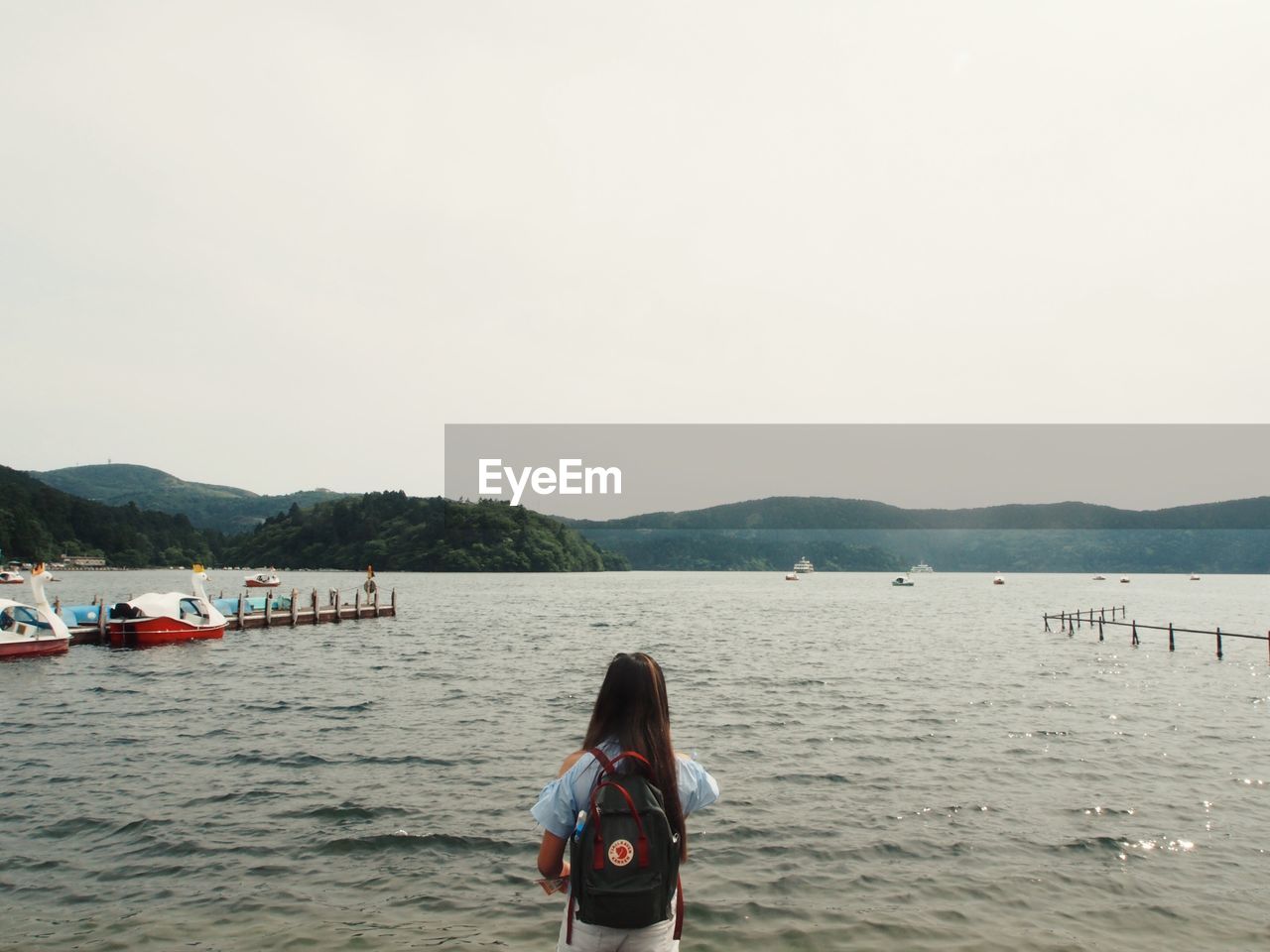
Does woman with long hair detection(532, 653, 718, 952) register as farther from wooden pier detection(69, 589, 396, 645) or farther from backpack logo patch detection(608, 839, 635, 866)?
wooden pier detection(69, 589, 396, 645)

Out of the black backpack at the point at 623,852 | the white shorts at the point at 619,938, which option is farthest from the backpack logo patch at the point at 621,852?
the white shorts at the point at 619,938

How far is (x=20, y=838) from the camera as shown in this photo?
43.8 feet

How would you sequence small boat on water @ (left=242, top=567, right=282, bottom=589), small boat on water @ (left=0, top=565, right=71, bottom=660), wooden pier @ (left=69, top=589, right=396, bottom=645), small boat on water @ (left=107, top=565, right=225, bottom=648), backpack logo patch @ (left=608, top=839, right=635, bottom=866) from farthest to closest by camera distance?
1. small boat on water @ (left=242, top=567, right=282, bottom=589)
2. wooden pier @ (left=69, top=589, right=396, bottom=645)
3. small boat on water @ (left=107, top=565, right=225, bottom=648)
4. small boat on water @ (left=0, top=565, right=71, bottom=660)
5. backpack logo patch @ (left=608, top=839, right=635, bottom=866)

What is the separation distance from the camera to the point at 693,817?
1525 centimetres

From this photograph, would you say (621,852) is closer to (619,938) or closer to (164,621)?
(619,938)

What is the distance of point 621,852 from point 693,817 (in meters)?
11.5

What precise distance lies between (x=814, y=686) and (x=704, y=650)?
49.2 feet

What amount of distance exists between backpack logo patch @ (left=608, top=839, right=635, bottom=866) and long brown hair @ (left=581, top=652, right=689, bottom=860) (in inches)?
13.9

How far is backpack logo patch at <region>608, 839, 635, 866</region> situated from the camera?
4.55 m

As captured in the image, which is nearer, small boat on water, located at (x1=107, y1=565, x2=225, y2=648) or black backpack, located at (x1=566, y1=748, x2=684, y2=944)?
black backpack, located at (x1=566, y1=748, x2=684, y2=944)

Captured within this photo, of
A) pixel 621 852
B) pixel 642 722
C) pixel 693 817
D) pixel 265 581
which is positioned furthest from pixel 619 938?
pixel 265 581

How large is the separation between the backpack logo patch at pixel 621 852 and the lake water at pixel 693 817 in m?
6.40

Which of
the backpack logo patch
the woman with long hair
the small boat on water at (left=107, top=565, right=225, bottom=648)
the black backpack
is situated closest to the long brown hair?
the woman with long hair

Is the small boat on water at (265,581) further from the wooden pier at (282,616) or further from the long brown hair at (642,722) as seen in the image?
the long brown hair at (642,722)
